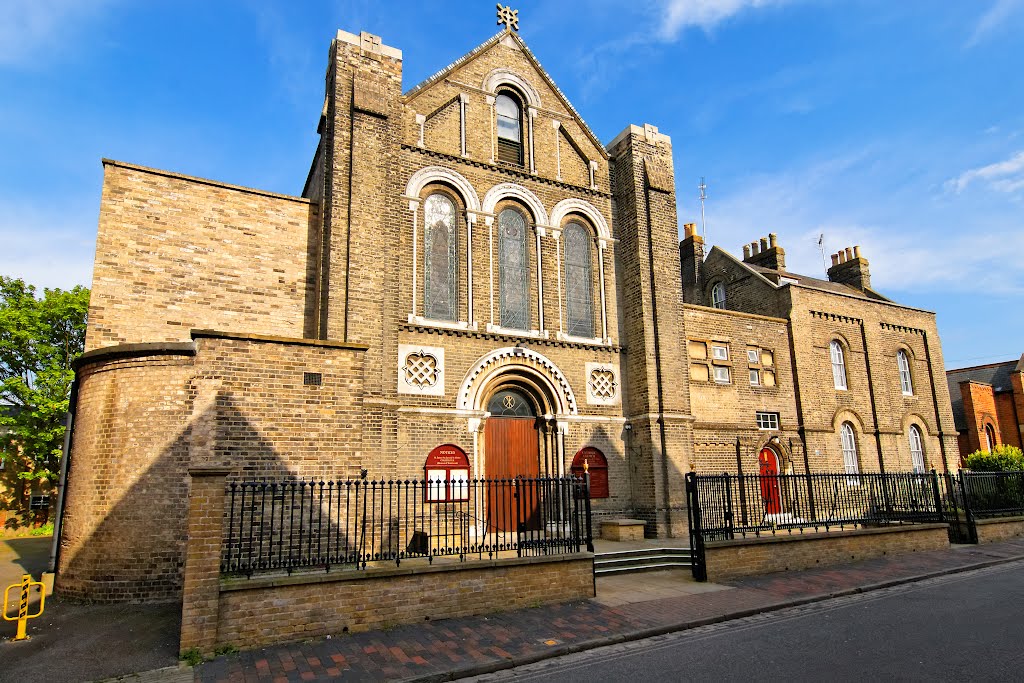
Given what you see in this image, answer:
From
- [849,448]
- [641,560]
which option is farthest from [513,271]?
[849,448]

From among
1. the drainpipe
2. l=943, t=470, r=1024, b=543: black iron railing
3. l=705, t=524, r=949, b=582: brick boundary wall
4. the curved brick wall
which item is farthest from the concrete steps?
the drainpipe

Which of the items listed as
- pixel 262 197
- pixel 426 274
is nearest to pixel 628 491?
pixel 426 274

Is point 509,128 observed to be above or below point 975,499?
above

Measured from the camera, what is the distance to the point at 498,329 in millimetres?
16469

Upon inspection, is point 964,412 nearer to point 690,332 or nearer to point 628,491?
point 690,332

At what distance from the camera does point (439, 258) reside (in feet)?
53.7

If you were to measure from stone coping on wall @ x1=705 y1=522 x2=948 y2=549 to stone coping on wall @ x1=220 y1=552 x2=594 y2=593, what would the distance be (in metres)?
4.12

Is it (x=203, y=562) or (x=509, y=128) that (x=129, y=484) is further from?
(x=509, y=128)

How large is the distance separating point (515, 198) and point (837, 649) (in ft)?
43.9

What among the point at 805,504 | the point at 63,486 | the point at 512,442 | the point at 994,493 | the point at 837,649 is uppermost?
the point at 512,442

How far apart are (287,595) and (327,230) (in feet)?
29.1

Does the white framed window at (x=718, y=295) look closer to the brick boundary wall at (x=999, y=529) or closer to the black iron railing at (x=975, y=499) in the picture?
the black iron railing at (x=975, y=499)

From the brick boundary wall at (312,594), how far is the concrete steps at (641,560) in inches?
145

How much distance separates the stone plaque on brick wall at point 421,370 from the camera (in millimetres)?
14953
